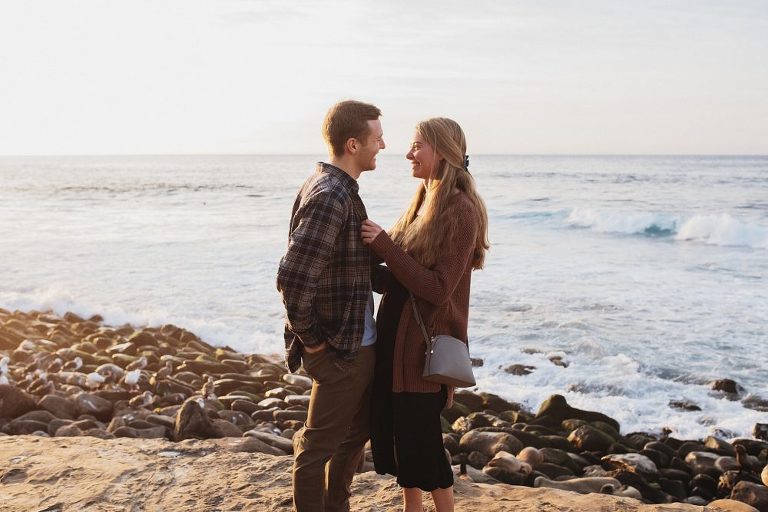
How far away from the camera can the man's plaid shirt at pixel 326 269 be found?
10.3ft

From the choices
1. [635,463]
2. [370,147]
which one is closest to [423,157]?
[370,147]

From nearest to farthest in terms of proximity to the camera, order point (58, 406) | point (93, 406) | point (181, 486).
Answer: point (181, 486)
point (58, 406)
point (93, 406)

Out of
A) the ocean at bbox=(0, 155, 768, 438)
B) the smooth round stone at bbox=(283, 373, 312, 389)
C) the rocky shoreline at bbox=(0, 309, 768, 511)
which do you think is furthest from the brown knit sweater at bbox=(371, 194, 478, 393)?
the smooth round stone at bbox=(283, 373, 312, 389)

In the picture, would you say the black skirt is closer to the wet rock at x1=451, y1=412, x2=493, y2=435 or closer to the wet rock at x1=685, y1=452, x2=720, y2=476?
the wet rock at x1=451, y1=412, x2=493, y2=435

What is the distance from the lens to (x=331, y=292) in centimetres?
329

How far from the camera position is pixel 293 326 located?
321 centimetres

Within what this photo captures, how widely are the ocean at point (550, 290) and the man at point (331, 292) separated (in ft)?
16.3

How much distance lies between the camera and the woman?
3387 millimetres

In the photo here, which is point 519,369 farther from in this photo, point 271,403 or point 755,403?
point 271,403

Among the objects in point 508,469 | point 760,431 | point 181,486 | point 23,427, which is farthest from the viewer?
point 760,431

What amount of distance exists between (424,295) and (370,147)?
718mm

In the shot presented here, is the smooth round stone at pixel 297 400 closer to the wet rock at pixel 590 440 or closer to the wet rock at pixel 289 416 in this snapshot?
the wet rock at pixel 289 416

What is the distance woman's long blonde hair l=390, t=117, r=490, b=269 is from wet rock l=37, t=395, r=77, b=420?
4598 millimetres

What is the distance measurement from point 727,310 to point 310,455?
1066cm
